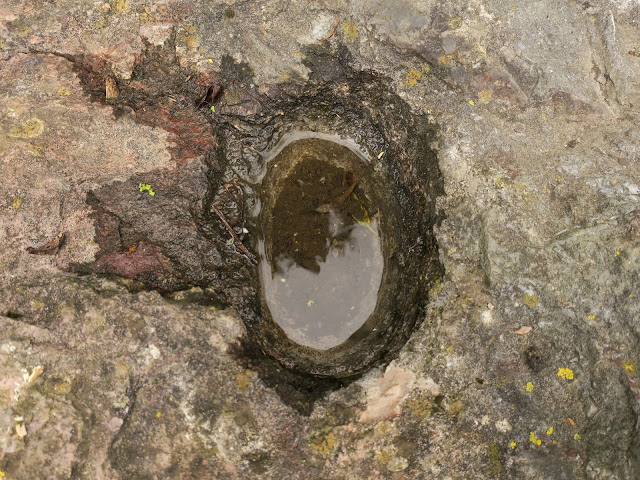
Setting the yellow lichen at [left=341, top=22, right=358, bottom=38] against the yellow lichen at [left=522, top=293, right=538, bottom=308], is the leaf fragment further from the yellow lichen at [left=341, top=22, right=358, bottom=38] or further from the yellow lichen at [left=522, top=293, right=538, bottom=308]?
the yellow lichen at [left=341, top=22, right=358, bottom=38]

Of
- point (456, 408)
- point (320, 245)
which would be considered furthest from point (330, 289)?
point (456, 408)

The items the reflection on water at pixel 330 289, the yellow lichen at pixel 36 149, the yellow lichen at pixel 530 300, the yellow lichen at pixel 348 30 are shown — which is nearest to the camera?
the yellow lichen at pixel 530 300

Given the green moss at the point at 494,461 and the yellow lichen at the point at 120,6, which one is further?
the yellow lichen at the point at 120,6

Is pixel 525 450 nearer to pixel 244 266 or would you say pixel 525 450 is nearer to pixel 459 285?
pixel 459 285

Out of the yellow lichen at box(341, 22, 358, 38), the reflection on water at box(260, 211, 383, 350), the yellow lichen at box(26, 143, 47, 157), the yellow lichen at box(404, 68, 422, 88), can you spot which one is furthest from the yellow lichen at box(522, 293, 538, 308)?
the yellow lichen at box(26, 143, 47, 157)

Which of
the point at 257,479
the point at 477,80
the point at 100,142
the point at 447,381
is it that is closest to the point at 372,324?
the point at 447,381

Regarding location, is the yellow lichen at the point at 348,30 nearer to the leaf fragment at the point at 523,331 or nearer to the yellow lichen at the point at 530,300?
the yellow lichen at the point at 530,300

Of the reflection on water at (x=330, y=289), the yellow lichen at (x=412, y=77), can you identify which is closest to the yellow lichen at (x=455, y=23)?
the yellow lichen at (x=412, y=77)
